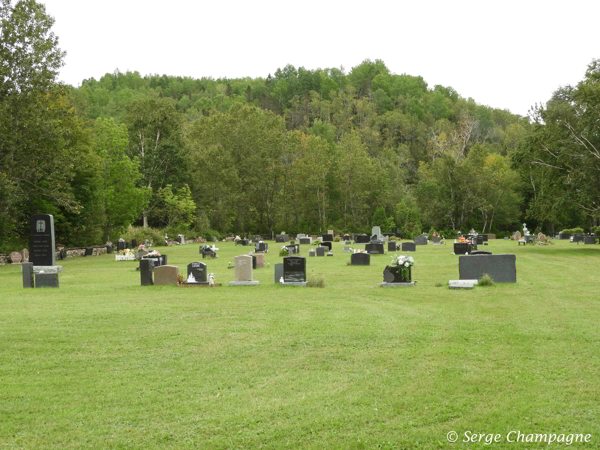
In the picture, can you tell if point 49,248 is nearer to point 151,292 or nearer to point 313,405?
point 151,292

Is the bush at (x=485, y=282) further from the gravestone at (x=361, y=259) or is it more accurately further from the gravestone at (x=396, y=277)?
the gravestone at (x=361, y=259)

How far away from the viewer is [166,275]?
1958cm

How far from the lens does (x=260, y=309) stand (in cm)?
1376

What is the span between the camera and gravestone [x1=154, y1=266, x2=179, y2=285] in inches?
770

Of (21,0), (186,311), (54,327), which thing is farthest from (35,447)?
(21,0)

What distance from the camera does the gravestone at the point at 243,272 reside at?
19.0m

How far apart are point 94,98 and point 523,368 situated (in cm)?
11337

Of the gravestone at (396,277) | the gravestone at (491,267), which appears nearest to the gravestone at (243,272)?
the gravestone at (396,277)

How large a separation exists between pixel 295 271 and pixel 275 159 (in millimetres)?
55740

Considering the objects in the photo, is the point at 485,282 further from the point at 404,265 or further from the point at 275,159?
the point at 275,159

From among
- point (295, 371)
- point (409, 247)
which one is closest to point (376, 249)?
point (409, 247)

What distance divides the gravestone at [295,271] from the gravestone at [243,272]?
3.62 feet

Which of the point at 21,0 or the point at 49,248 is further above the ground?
the point at 21,0

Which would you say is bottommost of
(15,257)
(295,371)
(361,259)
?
(295,371)
